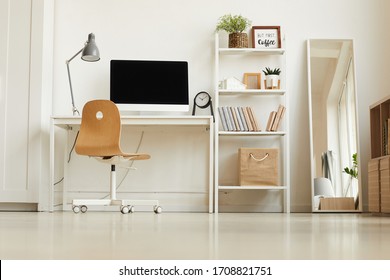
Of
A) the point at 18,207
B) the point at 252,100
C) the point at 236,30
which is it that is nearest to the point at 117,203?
the point at 18,207

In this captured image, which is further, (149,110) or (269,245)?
(149,110)

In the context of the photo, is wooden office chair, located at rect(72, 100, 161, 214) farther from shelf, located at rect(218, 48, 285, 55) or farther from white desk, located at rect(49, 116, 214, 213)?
shelf, located at rect(218, 48, 285, 55)

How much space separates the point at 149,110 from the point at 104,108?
551 millimetres

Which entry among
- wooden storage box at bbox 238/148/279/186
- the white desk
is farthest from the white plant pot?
the white desk

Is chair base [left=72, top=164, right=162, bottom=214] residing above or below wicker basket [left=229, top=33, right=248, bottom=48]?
below

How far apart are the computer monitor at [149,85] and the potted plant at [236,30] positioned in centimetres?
47

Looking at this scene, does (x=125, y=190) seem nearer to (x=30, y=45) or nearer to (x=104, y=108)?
(x=104, y=108)

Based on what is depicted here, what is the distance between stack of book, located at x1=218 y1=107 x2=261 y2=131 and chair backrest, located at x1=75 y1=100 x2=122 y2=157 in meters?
0.98

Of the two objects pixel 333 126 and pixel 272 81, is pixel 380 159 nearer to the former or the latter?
pixel 333 126

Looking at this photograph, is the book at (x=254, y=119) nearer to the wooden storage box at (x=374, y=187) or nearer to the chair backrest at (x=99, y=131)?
the wooden storage box at (x=374, y=187)

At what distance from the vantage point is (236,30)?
5.49m

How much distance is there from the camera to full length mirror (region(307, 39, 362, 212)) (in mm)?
5434

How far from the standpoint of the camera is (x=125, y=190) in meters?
5.58

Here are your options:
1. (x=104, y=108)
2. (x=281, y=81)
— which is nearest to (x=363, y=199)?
(x=281, y=81)
